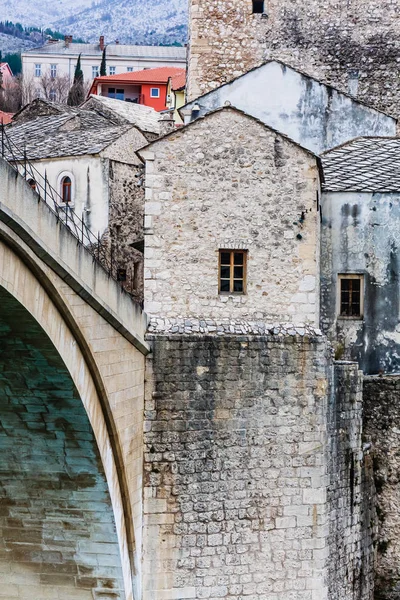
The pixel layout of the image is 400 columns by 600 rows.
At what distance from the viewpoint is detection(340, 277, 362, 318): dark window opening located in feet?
68.4

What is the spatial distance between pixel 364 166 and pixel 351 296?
284 cm

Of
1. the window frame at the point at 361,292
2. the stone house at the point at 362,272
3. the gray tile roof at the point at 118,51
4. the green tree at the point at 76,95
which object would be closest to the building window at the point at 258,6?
the stone house at the point at 362,272

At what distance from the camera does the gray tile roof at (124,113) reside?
3089 cm

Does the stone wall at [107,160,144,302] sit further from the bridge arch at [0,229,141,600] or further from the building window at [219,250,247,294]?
the bridge arch at [0,229,141,600]

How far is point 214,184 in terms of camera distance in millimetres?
17375

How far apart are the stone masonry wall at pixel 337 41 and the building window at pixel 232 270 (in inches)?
416

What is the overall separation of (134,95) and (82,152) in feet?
160

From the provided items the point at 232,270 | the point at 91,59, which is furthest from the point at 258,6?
the point at 91,59

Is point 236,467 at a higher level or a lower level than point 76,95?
lower

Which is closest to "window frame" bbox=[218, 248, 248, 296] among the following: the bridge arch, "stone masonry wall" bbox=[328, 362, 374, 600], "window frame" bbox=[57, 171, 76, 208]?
"stone masonry wall" bbox=[328, 362, 374, 600]

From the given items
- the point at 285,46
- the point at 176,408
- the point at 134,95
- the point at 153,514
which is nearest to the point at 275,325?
the point at 176,408

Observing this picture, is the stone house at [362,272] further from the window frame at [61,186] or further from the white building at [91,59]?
the white building at [91,59]

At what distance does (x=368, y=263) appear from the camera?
816 inches

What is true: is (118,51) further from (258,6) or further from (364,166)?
(364,166)
